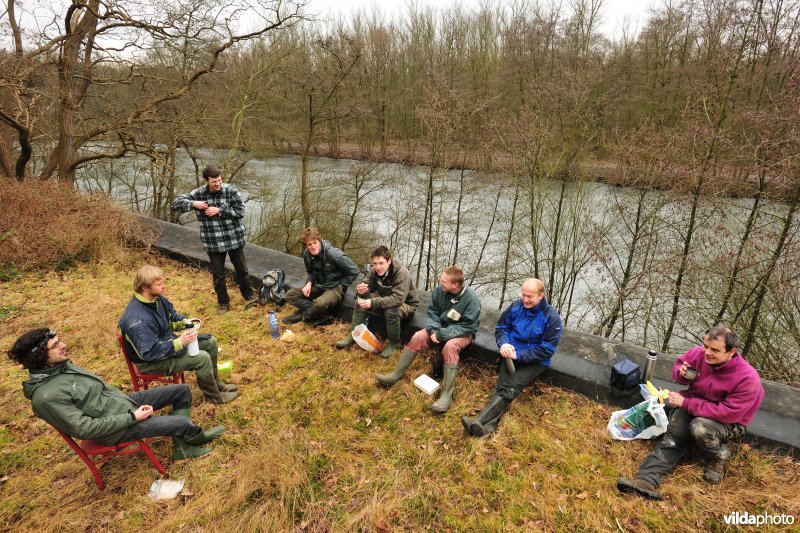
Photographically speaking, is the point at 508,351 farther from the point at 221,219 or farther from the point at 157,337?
the point at 221,219

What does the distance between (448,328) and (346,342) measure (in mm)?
1212

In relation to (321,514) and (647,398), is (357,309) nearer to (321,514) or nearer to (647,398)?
(321,514)

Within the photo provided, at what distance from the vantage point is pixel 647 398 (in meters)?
3.07

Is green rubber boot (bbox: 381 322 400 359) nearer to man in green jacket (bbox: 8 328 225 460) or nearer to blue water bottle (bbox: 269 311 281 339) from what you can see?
blue water bottle (bbox: 269 311 281 339)

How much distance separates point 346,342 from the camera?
4316 mm

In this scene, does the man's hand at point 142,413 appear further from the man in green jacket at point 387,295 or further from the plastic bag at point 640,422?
the plastic bag at point 640,422

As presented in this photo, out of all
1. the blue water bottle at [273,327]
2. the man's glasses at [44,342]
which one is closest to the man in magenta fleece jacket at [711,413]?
the blue water bottle at [273,327]

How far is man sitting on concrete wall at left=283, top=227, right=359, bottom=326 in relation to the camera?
454 cm

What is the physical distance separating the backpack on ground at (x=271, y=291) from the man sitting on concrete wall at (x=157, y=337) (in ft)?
5.58

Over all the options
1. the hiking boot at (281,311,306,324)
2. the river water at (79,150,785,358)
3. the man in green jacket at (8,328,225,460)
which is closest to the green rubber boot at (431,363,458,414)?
the man in green jacket at (8,328,225,460)

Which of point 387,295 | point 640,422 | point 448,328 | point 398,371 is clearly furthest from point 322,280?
point 640,422

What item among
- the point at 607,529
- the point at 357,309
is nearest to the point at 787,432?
the point at 607,529

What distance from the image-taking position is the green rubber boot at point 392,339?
4.15 meters

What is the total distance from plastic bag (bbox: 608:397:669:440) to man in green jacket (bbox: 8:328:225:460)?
10.2 ft
